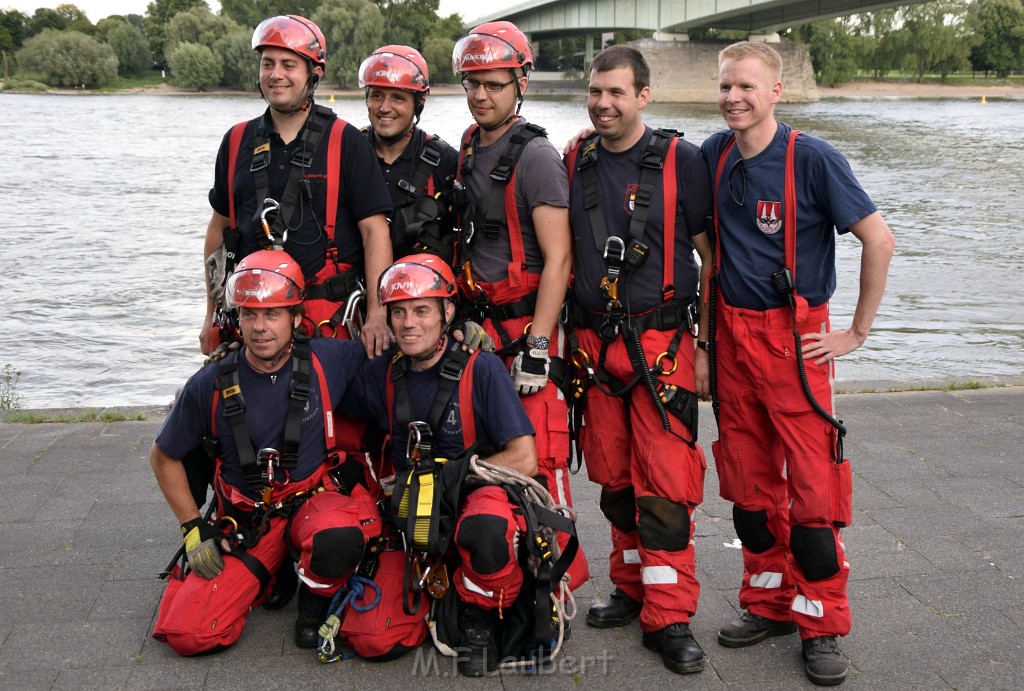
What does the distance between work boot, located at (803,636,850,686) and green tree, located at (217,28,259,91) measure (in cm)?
7308

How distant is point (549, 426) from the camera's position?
434cm

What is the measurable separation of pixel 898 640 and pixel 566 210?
2.17 meters

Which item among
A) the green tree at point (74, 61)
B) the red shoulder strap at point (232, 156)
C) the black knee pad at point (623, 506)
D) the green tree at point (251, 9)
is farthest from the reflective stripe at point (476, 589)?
the green tree at point (251, 9)

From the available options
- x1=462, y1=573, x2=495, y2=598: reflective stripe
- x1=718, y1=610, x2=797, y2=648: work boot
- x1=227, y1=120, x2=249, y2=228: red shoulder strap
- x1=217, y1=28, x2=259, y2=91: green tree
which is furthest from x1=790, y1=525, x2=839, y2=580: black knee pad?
x1=217, y1=28, x2=259, y2=91: green tree

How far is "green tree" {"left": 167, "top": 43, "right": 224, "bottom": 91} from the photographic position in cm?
7394

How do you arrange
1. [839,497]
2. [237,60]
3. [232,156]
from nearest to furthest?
[839,497]
[232,156]
[237,60]

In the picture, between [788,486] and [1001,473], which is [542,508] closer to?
[788,486]

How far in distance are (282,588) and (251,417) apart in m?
0.80

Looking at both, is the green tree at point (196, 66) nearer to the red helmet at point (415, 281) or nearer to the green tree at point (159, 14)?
the green tree at point (159, 14)

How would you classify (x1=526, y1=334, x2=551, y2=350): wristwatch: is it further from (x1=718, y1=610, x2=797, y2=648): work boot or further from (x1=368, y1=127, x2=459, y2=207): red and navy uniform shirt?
(x1=718, y1=610, x2=797, y2=648): work boot

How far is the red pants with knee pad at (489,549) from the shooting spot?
12.8 ft

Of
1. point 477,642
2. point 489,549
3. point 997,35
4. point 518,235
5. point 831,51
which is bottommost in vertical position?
point 477,642

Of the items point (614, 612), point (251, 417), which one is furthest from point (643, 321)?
point (251, 417)

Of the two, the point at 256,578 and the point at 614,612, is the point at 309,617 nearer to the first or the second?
the point at 256,578
